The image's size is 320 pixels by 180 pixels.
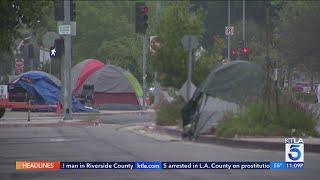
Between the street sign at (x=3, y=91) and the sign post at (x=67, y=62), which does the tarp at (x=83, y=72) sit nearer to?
the street sign at (x=3, y=91)

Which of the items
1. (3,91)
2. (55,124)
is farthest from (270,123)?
(3,91)

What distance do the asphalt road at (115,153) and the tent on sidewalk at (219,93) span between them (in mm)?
1003

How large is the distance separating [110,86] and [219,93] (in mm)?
21480

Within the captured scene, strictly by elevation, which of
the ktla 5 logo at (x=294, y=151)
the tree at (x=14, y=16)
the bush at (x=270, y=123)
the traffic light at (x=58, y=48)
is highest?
the tree at (x=14, y=16)

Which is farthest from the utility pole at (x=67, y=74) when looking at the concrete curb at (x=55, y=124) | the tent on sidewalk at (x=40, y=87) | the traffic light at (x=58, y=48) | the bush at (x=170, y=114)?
the tent on sidewalk at (x=40, y=87)

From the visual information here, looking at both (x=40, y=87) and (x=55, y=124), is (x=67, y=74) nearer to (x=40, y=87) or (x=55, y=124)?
(x=55, y=124)

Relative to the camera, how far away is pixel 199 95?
20953 millimetres

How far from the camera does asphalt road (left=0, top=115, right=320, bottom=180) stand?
1305 centimetres

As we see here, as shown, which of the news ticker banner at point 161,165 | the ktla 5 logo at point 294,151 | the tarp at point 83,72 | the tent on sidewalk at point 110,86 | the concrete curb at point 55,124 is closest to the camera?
the ktla 5 logo at point 294,151

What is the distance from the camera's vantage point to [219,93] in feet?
69.0

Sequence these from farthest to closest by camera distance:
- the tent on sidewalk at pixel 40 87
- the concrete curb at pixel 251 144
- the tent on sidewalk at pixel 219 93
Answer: the tent on sidewalk at pixel 40 87 → the tent on sidewalk at pixel 219 93 → the concrete curb at pixel 251 144

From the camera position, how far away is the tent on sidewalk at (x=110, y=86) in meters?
41.9

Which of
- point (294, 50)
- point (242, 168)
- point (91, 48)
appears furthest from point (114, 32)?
point (242, 168)

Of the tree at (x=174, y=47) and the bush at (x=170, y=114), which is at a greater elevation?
the tree at (x=174, y=47)
